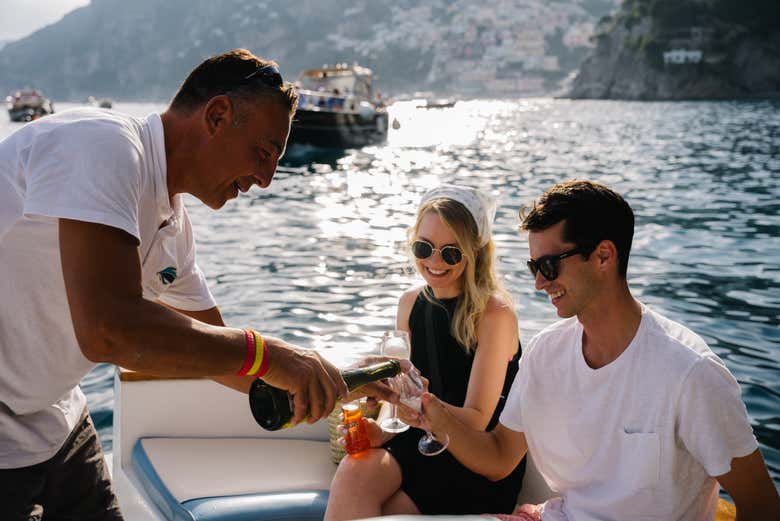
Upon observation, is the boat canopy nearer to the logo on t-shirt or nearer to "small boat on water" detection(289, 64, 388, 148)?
"small boat on water" detection(289, 64, 388, 148)

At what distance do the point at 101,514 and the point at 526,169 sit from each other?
2704cm

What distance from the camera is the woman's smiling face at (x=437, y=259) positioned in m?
3.31

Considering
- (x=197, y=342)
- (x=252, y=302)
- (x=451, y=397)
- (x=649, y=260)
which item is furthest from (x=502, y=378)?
(x=649, y=260)

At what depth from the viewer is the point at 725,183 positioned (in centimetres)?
2169

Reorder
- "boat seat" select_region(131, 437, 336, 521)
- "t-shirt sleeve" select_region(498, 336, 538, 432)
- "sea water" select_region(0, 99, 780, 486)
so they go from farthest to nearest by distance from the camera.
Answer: "sea water" select_region(0, 99, 780, 486) → "boat seat" select_region(131, 437, 336, 521) → "t-shirt sleeve" select_region(498, 336, 538, 432)

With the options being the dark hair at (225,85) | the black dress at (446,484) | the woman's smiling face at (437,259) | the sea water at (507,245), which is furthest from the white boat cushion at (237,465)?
the dark hair at (225,85)

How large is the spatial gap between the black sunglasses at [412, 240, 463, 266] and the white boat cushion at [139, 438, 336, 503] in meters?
1.24

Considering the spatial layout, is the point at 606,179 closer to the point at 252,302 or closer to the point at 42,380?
the point at 252,302

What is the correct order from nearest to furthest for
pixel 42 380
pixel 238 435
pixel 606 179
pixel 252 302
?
1. pixel 42 380
2. pixel 238 435
3. pixel 252 302
4. pixel 606 179

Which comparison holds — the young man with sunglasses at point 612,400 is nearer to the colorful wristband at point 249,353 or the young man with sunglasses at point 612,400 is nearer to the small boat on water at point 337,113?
the colorful wristband at point 249,353

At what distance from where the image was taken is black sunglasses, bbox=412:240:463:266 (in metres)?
3.30

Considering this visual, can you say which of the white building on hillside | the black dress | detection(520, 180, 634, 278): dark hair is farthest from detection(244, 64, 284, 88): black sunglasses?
the white building on hillside

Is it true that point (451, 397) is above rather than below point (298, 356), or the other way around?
below

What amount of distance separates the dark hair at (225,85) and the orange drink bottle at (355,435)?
1.38 meters
